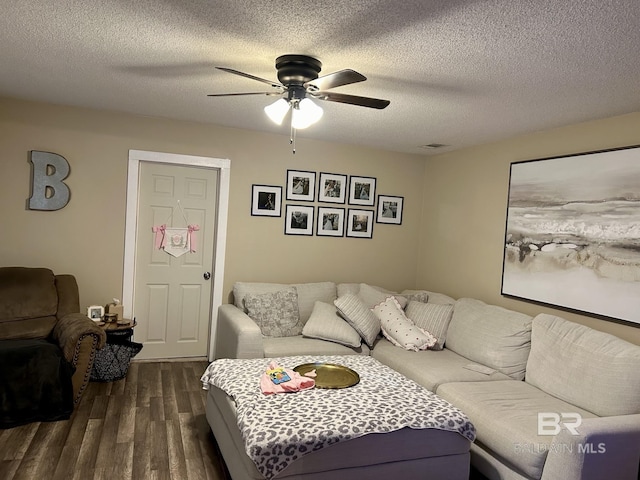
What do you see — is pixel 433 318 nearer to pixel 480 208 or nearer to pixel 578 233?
pixel 480 208

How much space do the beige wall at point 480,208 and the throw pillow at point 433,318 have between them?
0.48 metres

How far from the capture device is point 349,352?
13.1ft

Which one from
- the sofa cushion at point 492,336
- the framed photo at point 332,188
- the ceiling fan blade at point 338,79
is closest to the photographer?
the ceiling fan blade at point 338,79

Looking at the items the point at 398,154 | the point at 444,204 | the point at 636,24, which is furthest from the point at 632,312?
the point at 398,154

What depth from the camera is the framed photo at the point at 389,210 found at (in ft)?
17.3

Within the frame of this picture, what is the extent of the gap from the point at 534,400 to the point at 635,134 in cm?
190

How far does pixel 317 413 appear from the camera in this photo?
240 centimetres

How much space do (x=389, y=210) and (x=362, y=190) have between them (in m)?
0.42

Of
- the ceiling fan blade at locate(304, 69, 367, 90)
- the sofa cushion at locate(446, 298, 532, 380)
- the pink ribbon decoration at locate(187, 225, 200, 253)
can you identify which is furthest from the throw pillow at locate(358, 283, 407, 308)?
the ceiling fan blade at locate(304, 69, 367, 90)

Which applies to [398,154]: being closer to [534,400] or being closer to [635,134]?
[635,134]

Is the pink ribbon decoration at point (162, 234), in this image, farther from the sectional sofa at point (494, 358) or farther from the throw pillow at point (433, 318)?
the throw pillow at point (433, 318)

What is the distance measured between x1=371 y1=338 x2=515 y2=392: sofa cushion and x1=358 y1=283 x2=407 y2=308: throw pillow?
52 centimetres

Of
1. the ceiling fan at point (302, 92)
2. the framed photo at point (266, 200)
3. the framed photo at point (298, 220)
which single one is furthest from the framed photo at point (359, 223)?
the ceiling fan at point (302, 92)

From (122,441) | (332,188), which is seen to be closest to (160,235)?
(332,188)
